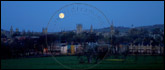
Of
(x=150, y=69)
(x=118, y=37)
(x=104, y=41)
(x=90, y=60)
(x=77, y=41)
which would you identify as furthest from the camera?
(x=118, y=37)

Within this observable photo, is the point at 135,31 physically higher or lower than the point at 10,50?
higher

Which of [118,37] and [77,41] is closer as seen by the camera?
[77,41]

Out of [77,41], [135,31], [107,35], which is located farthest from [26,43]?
[135,31]

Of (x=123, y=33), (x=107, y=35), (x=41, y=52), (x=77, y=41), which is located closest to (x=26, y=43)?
(x=41, y=52)

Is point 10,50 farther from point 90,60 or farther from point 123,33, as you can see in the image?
point 123,33

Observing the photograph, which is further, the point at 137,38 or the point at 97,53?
the point at 137,38

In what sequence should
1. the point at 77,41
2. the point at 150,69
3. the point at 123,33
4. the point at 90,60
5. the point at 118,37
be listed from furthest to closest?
1. the point at 123,33
2. the point at 118,37
3. the point at 77,41
4. the point at 90,60
5. the point at 150,69

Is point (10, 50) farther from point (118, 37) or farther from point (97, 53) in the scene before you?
point (118, 37)

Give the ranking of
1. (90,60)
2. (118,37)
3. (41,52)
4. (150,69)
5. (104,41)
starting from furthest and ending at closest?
(118,37) → (41,52) → (104,41) → (90,60) → (150,69)

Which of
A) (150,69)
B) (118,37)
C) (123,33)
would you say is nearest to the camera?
(150,69)

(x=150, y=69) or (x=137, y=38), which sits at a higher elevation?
(x=137, y=38)
